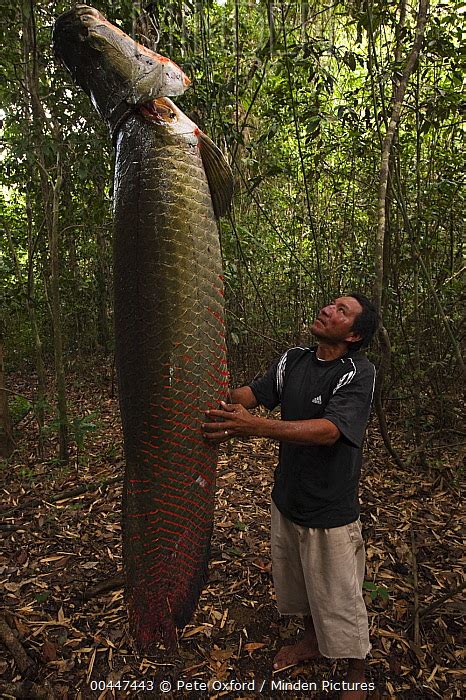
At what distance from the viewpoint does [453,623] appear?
9.63 feet

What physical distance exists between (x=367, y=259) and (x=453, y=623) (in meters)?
3.57

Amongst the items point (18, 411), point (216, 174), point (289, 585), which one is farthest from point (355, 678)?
point (18, 411)

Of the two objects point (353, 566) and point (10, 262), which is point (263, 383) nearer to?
point (353, 566)

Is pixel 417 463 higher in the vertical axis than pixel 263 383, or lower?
lower

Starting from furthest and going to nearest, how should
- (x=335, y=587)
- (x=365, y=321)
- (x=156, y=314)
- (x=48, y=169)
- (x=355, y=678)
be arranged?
1. (x=48, y=169)
2. (x=355, y=678)
3. (x=335, y=587)
4. (x=365, y=321)
5. (x=156, y=314)

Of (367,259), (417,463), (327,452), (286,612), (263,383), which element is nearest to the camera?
(327,452)

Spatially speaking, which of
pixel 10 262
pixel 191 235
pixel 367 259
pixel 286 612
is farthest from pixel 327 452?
pixel 10 262

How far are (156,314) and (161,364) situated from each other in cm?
14

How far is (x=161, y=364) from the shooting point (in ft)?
4.59

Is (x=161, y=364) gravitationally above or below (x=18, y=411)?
above

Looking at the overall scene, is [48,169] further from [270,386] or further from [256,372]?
[256,372]

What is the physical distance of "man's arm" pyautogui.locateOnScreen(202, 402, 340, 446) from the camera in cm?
147

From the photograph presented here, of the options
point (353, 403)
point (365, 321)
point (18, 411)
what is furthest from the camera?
point (18, 411)

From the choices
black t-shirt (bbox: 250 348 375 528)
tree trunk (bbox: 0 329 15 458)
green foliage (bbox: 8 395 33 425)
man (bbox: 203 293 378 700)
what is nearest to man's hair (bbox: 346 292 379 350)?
man (bbox: 203 293 378 700)
